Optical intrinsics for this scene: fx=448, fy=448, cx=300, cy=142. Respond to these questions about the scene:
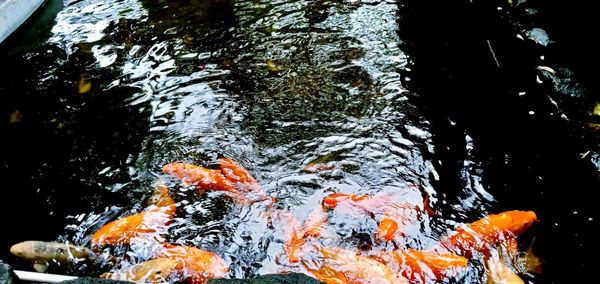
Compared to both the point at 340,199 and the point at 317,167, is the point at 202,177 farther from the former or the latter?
the point at 340,199

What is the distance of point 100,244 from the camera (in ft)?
13.5

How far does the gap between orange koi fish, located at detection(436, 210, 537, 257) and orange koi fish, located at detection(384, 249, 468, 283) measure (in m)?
0.18

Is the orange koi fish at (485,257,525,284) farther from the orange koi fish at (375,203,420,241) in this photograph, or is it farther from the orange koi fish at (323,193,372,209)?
the orange koi fish at (323,193,372,209)

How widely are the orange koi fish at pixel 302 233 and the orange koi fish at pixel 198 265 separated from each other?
58 cm

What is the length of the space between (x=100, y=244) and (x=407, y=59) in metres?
4.67

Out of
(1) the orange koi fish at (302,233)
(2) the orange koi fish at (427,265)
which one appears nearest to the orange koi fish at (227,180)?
(1) the orange koi fish at (302,233)

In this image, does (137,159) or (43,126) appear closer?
(137,159)

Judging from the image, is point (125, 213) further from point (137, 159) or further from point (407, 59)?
point (407, 59)

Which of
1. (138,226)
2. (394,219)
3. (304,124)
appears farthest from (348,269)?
(304,124)

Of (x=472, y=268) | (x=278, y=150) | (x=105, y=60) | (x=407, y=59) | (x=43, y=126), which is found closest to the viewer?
(x=472, y=268)

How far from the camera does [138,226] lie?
4.22 metres

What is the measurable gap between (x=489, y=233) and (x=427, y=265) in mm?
655

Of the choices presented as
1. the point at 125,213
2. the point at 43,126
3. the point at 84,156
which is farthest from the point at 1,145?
the point at 125,213

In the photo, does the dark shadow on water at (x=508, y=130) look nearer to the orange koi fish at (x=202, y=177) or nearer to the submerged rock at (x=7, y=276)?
the orange koi fish at (x=202, y=177)
